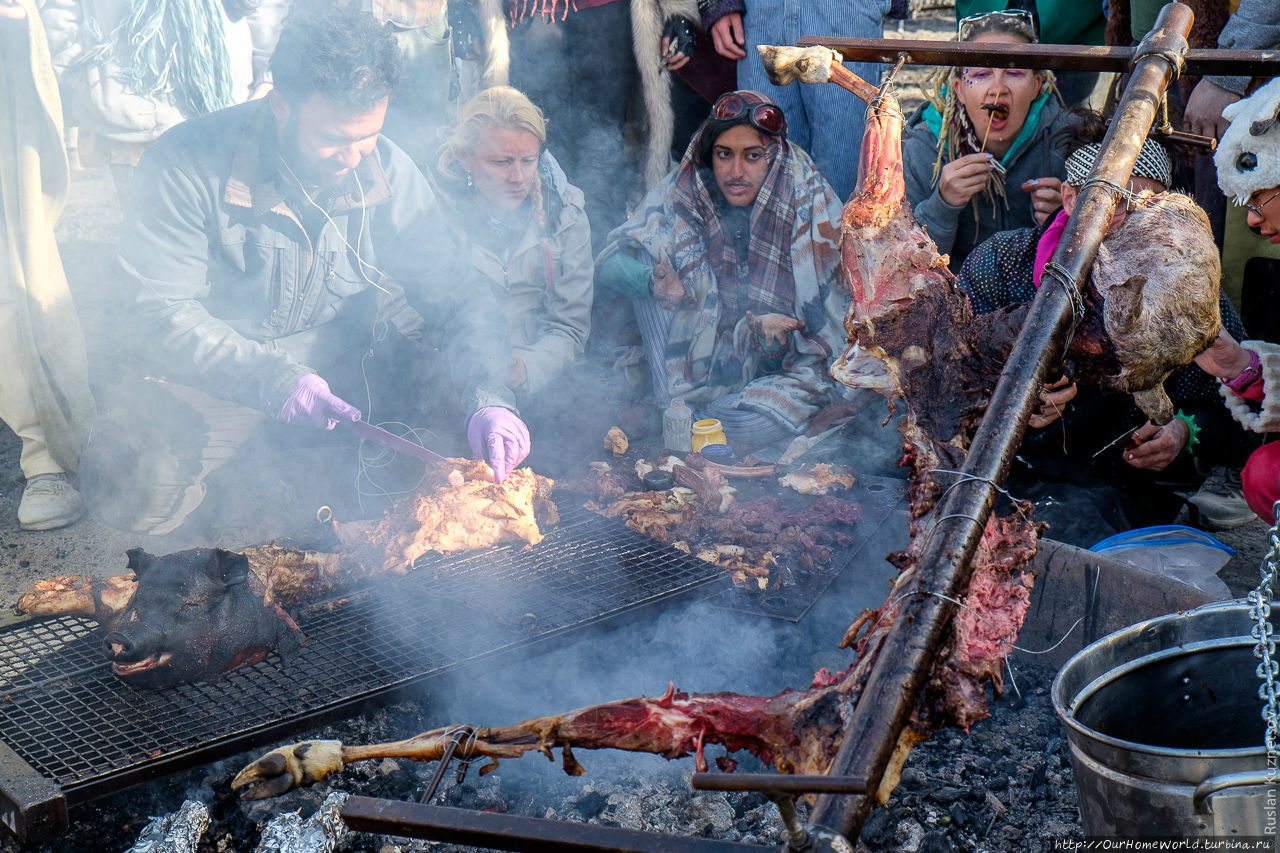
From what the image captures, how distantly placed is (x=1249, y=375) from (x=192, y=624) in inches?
161

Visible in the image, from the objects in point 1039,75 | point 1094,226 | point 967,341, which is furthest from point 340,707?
point 1039,75

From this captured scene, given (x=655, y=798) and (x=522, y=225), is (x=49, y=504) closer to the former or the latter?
(x=522, y=225)

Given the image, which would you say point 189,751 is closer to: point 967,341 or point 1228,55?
point 967,341

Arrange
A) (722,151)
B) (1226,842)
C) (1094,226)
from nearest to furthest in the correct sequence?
(1226,842)
(1094,226)
(722,151)

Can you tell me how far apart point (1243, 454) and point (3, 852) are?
5383 millimetres

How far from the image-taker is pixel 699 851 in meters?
1.49

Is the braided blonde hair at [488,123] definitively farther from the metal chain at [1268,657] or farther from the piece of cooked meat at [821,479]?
the metal chain at [1268,657]

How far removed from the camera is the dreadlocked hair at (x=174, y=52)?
21.6ft

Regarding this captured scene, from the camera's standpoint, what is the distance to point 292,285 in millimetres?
5184

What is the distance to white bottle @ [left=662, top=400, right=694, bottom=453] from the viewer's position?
586 cm

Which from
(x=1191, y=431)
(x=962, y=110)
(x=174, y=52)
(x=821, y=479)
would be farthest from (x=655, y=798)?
(x=174, y=52)

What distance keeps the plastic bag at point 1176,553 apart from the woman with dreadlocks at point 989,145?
211 cm

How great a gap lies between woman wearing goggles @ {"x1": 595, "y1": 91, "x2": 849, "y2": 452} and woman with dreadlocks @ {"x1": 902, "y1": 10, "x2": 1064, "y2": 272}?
2.69 feet

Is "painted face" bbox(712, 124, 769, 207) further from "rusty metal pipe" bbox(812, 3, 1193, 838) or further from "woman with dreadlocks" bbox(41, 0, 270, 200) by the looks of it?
"woman with dreadlocks" bbox(41, 0, 270, 200)
